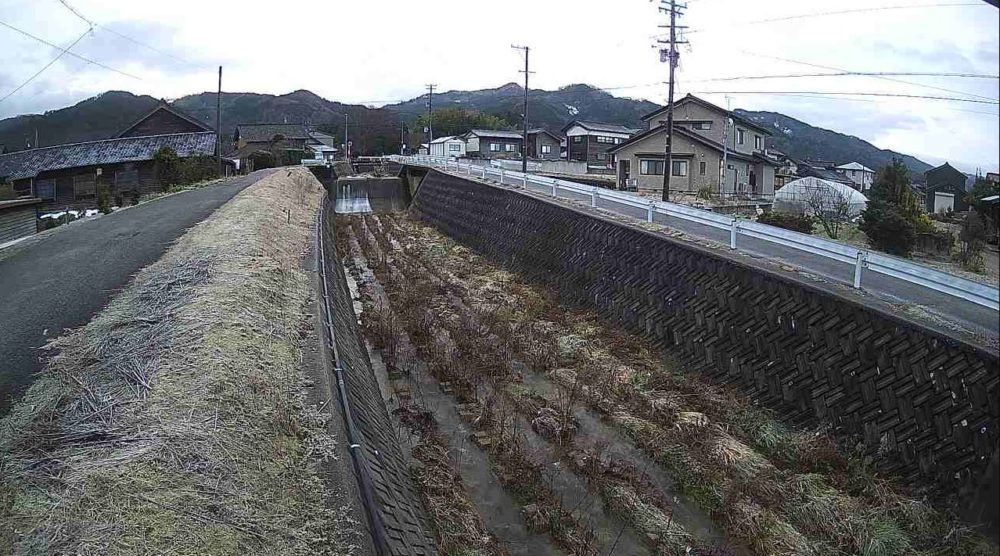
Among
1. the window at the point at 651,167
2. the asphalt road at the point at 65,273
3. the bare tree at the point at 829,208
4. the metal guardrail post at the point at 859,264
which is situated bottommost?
the asphalt road at the point at 65,273

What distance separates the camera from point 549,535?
554 centimetres

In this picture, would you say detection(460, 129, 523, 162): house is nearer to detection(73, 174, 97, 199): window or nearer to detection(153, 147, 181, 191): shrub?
detection(153, 147, 181, 191): shrub

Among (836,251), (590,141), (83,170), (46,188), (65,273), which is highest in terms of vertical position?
(590,141)

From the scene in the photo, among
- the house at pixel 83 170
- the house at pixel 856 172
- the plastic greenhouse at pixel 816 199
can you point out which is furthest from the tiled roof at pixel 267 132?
the plastic greenhouse at pixel 816 199

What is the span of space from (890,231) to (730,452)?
7880mm

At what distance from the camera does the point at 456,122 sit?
7425 centimetres

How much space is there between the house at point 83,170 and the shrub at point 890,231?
25912 millimetres

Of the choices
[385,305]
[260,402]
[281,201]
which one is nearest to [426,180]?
[281,201]

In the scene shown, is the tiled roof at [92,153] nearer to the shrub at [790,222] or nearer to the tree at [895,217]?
the shrub at [790,222]

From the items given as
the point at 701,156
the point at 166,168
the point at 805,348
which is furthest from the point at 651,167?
the point at 805,348

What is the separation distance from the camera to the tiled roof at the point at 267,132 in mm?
56688

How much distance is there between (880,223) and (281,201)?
1478cm

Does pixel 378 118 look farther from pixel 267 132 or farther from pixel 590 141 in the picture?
pixel 590 141

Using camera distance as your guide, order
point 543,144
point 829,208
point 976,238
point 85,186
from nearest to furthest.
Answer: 1. point 976,238
2. point 829,208
3. point 85,186
4. point 543,144
